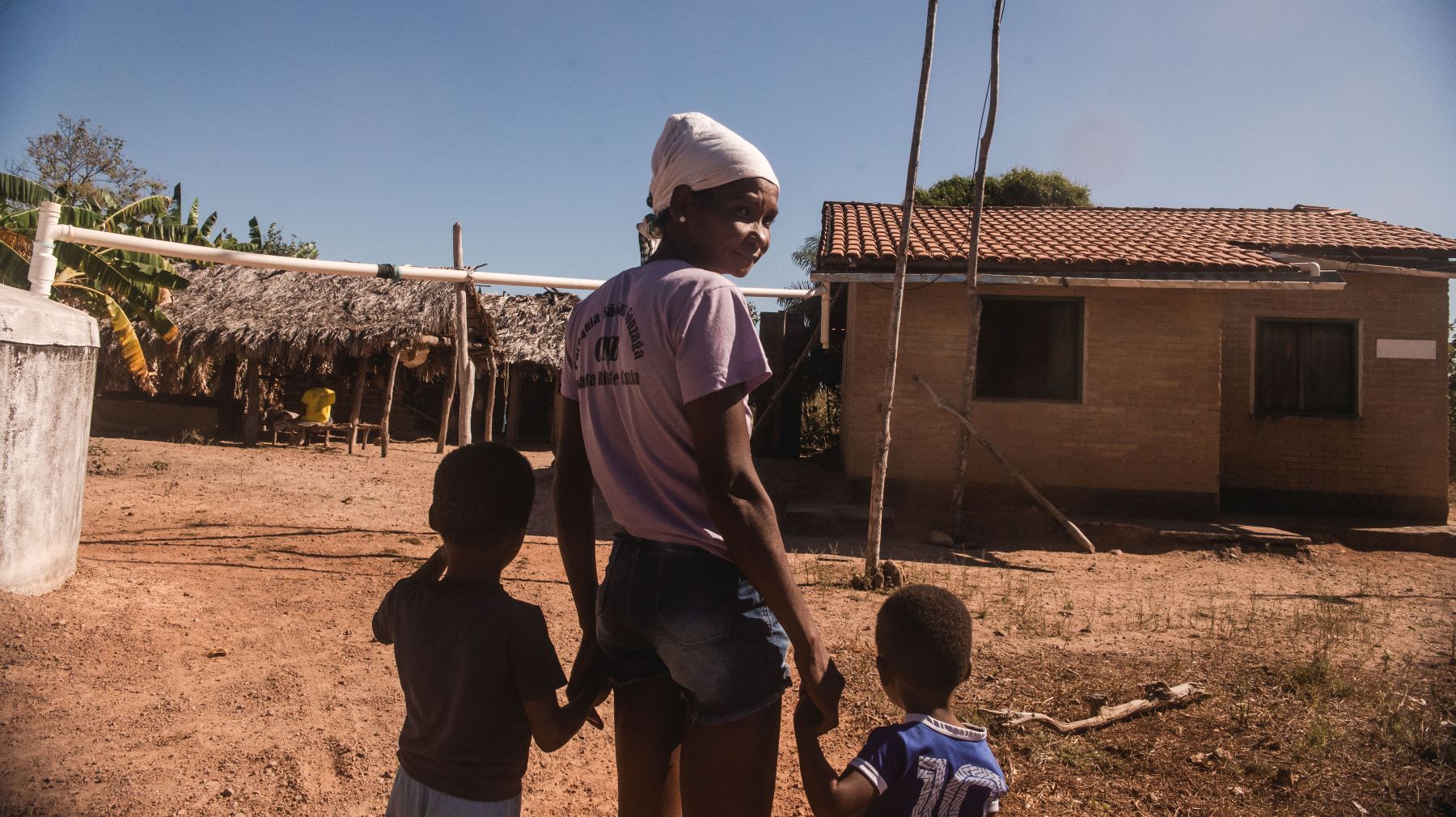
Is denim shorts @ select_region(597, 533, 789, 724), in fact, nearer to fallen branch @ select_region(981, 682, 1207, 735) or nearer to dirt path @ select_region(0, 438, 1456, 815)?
dirt path @ select_region(0, 438, 1456, 815)

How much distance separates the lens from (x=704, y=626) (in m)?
1.39

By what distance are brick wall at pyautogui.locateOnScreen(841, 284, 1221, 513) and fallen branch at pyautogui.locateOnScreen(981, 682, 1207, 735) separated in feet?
19.0

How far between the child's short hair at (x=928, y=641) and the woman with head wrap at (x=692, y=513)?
33cm

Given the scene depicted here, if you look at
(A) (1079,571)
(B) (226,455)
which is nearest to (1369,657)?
(A) (1079,571)

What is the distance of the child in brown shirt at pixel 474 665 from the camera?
160 centimetres

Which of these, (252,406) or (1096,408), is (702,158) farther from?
(252,406)

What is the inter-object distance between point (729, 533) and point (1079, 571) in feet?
23.7

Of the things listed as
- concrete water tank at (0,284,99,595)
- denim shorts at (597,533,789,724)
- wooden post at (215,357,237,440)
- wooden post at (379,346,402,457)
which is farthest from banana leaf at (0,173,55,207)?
denim shorts at (597,533,789,724)

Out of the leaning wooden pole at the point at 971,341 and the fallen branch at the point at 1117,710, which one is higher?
the leaning wooden pole at the point at 971,341

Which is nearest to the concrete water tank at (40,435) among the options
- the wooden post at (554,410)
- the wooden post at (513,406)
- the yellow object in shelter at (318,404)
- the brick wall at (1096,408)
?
the brick wall at (1096,408)

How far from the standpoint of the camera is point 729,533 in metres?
1.36

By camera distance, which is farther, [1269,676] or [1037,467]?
[1037,467]

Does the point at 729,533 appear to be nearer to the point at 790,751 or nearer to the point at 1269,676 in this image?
the point at 790,751

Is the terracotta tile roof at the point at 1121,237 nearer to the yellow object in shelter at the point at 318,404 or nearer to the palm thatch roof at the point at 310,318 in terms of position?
the palm thatch roof at the point at 310,318
